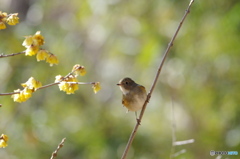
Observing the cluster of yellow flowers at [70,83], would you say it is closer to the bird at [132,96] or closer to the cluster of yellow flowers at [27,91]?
the cluster of yellow flowers at [27,91]

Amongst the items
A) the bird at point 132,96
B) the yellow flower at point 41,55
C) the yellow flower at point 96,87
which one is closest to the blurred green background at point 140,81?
the bird at point 132,96

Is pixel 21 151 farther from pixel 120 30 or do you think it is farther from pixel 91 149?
pixel 120 30

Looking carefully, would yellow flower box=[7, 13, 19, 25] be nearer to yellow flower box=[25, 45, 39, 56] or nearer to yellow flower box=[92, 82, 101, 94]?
yellow flower box=[25, 45, 39, 56]

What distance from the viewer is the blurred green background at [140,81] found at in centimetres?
546

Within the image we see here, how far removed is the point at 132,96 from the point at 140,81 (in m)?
3.15

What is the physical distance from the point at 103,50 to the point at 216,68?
13.1 ft

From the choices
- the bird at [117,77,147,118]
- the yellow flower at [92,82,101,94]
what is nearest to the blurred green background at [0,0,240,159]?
the bird at [117,77,147,118]

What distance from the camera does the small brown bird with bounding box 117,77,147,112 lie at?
3602 mm

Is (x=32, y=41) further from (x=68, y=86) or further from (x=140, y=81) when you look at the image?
(x=140, y=81)

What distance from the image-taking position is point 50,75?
638cm

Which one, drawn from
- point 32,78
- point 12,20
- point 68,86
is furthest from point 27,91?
point 12,20

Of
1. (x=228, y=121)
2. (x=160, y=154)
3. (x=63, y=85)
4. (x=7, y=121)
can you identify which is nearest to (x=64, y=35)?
(x=7, y=121)

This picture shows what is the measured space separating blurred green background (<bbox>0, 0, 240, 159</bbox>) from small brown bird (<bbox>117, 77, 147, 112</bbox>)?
63.2 inches

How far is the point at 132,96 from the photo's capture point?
3.64 meters
